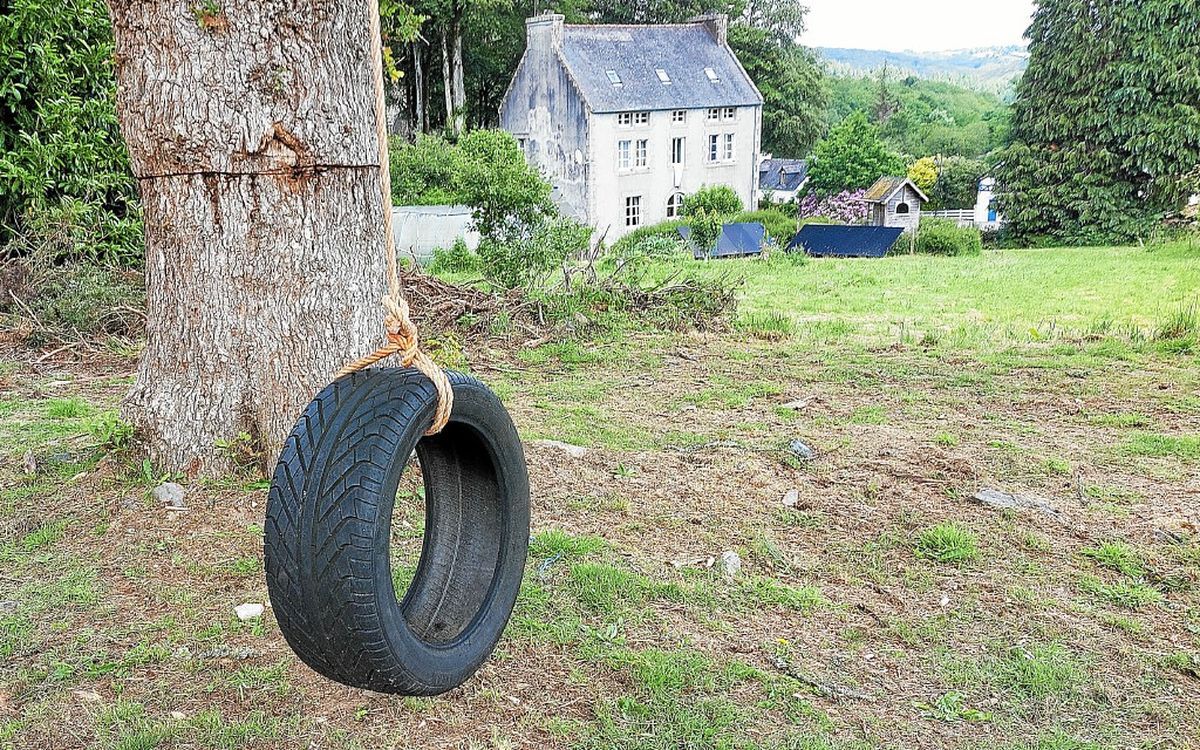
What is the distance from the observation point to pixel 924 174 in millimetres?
49906

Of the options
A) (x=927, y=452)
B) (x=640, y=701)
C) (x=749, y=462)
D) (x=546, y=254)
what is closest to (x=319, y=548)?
(x=640, y=701)

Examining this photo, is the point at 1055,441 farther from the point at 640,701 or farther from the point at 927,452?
the point at 640,701

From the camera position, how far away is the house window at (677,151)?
35656mm

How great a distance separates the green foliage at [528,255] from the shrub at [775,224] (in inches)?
689

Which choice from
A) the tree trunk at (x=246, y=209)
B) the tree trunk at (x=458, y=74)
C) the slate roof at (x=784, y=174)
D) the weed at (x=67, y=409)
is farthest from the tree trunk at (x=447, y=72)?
the tree trunk at (x=246, y=209)

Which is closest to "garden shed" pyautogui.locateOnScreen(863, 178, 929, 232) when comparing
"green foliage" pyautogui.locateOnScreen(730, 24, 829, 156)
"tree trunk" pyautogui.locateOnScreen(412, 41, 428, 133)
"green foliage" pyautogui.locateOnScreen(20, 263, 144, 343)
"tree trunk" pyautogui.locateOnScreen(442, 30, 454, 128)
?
"green foliage" pyautogui.locateOnScreen(730, 24, 829, 156)

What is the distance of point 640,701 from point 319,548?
105 cm

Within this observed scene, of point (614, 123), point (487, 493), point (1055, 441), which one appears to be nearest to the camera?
point (487, 493)

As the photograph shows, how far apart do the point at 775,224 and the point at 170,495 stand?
26206mm

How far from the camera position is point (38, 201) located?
805cm

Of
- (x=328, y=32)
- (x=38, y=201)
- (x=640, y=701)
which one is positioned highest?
(x=328, y=32)

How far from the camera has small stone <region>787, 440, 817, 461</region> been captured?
4500 millimetres

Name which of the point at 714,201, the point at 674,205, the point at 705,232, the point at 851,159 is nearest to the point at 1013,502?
the point at 705,232

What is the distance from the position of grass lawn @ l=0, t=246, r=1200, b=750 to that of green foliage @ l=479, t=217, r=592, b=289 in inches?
116
